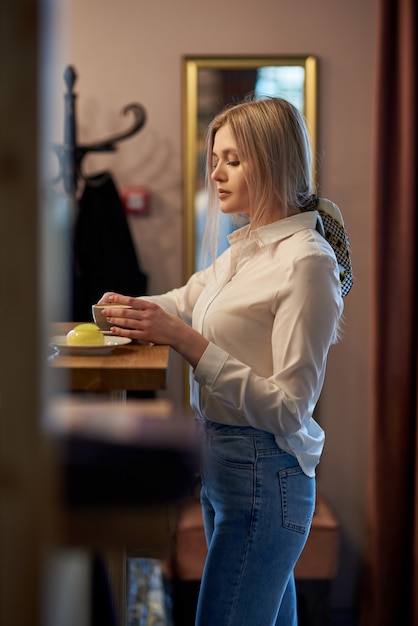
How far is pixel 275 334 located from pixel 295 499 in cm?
31

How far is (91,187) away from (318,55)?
3.28 ft

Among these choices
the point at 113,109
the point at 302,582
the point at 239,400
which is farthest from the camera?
the point at 113,109

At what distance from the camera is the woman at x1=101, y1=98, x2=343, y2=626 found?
1.36m

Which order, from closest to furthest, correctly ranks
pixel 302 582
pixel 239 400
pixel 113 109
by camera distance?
pixel 239 400
pixel 302 582
pixel 113 109

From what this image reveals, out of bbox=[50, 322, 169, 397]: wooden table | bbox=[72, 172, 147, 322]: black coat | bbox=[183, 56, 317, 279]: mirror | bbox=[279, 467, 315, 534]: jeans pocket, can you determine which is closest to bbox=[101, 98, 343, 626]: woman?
bbox=[279, 467, 315, 534]: jeans pocket

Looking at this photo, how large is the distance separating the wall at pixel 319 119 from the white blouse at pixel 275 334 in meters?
1.51

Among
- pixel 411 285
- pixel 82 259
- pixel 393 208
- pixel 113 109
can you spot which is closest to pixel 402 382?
pixel 411 285

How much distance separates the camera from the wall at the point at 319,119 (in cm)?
295

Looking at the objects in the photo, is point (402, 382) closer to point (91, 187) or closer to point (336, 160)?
point (336, 160)

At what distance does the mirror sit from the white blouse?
145 centimetres

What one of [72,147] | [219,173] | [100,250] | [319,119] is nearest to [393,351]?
[319,119]

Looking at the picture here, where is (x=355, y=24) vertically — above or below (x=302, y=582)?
above

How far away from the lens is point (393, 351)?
2.79m

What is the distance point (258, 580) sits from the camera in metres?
1.42
